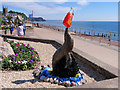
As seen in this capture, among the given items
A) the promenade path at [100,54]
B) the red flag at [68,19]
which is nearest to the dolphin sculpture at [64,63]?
the red flag at [68,19]

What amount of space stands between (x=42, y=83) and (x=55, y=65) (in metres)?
0.74

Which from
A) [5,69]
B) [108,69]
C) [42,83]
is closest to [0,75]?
[5,69]

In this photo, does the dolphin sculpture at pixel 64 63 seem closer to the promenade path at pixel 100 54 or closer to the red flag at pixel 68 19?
the red flag at pixel 68 19

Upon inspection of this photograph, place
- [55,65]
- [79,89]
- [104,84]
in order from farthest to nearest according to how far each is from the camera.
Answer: [55,65] → [104,84] → [79,89]

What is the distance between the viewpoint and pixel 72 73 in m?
4.32

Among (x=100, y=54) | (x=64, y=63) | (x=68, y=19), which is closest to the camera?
(x=68, y=19)

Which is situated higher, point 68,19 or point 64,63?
point 68,19

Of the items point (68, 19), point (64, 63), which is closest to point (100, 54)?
point (64, 63)

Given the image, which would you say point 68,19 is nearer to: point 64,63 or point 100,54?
point 64,63

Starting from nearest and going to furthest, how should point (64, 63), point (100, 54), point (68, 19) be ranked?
point (68, 19) < point (64, 63) < point (100, 54)

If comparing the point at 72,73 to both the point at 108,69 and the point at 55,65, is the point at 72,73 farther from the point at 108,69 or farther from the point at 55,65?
the point at 108,69

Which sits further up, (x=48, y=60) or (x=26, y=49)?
(x=26, y=49)

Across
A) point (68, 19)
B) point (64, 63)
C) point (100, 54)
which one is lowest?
point (100, 54)

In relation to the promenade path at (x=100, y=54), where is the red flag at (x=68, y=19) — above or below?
above
